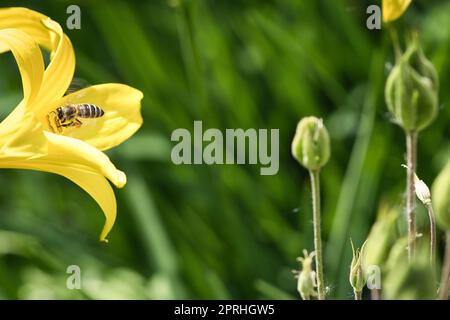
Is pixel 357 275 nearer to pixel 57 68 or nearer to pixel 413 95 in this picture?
pixel 413 95

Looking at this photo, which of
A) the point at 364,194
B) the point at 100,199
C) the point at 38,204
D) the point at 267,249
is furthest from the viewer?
the point at 38,204

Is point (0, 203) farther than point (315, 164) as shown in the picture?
Yes

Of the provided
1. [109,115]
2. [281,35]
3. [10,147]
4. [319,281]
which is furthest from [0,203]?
[319,281]

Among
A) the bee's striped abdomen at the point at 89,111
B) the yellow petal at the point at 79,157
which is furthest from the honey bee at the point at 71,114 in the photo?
the yellow petal at the point at 79,157

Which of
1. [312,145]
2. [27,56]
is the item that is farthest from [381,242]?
[27,56]

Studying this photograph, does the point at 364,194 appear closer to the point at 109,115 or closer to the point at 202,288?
the point at 202,288

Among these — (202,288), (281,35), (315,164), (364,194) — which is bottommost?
(315,164)

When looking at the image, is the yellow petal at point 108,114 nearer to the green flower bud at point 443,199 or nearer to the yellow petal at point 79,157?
the yellow petal at point 79,157
